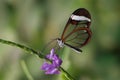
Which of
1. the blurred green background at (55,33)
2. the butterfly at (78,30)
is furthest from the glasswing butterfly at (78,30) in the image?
the blurred green background at (55,33)

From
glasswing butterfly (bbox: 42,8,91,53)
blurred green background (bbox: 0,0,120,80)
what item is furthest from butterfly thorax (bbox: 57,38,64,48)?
blurred green background (bbox: 0,0,120,80)

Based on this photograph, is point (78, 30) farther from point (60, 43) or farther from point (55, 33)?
point (55, 33)

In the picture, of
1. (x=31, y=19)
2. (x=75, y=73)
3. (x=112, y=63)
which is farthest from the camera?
(x=31, y=19)

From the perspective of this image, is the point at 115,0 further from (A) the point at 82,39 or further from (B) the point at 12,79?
(A) the point at 82,39

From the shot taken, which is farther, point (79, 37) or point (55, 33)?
point (55, 33)

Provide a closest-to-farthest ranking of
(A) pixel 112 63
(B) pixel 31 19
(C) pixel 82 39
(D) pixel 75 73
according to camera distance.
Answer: (C) pixel 82 39
(D) pixel 75 73
(A) pixel 112 63
(B) pixel 31 19

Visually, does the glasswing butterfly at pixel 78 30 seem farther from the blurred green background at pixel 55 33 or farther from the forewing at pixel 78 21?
the blurred green background at pixel 55 33

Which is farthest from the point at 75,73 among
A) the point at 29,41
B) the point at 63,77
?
the point at 63,77

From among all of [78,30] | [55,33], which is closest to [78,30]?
[78,30]
